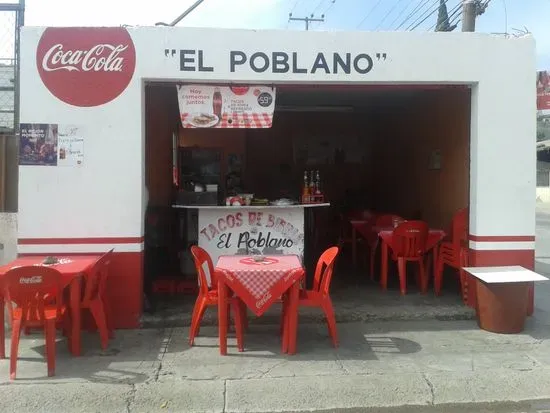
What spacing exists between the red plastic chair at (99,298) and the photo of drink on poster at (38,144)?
4.21ft

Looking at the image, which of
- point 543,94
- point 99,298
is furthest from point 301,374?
point 543,94

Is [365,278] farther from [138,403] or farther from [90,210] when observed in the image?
[138,403]

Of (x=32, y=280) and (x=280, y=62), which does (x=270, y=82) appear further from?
(x=32, y=280)

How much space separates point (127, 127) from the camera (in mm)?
5957

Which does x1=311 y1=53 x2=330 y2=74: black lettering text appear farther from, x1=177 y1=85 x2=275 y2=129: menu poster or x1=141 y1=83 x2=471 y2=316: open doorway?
x1=177 y1=85 x2=275 y2=129: menu poster

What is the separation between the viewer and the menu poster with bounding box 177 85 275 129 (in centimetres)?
628

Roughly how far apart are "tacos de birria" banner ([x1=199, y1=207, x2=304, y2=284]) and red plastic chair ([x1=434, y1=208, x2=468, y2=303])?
6.61 feet

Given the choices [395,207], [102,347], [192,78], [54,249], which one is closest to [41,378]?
[102,347]

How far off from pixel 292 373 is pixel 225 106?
3.16 m

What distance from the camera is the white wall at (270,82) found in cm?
594

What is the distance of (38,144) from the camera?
5910 millimetres

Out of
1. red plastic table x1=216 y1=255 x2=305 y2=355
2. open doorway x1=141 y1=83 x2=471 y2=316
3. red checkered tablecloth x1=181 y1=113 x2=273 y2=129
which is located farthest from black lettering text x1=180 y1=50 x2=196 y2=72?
red plastic table x1=216 y1=255 x2=305 y2=355

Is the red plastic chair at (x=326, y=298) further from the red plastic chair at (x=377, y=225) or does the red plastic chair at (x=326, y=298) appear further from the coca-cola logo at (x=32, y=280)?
the red plastic chair at (x=377, y=225)

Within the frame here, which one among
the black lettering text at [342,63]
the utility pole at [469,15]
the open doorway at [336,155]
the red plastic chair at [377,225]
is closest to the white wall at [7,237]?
the open doorway at [336,155]
